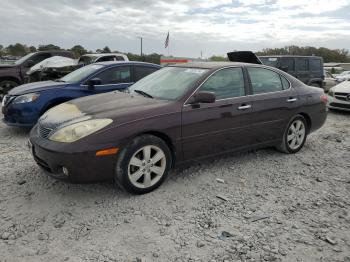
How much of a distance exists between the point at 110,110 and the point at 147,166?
0.78m

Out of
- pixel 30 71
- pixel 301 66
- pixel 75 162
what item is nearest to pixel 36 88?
pixel 75 162

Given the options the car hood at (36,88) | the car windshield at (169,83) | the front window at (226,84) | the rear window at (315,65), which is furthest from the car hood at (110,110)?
the rear window at (315,65)

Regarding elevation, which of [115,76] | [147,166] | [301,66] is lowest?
[147,166]

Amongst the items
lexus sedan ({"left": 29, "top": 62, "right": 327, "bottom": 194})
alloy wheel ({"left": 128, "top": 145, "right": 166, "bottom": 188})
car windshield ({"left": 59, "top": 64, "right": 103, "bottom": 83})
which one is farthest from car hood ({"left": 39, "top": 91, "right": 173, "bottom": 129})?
car windshield ({"left": 59, "top": 64, "right": 103, "bottom": 83})

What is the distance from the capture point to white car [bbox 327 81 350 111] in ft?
31.3

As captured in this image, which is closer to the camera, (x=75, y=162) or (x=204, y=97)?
(x=75, y=162)

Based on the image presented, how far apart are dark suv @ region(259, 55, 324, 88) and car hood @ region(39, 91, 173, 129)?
28.8 feet

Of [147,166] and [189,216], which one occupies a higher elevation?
[147,166]

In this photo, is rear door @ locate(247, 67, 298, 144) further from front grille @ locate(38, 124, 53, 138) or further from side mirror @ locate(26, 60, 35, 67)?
side mirror @ locate(26, 60, 35, 67)

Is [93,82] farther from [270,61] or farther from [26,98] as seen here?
[270,61]

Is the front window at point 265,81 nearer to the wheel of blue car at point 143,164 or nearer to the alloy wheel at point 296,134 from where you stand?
the alloy wheel at point 296,134

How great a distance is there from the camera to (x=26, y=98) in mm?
6246

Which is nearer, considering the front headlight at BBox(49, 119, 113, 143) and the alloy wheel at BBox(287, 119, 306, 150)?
the front headlight at BBox(49, 119, 113, 143)

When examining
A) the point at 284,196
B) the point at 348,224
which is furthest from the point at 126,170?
the point at 348,224
